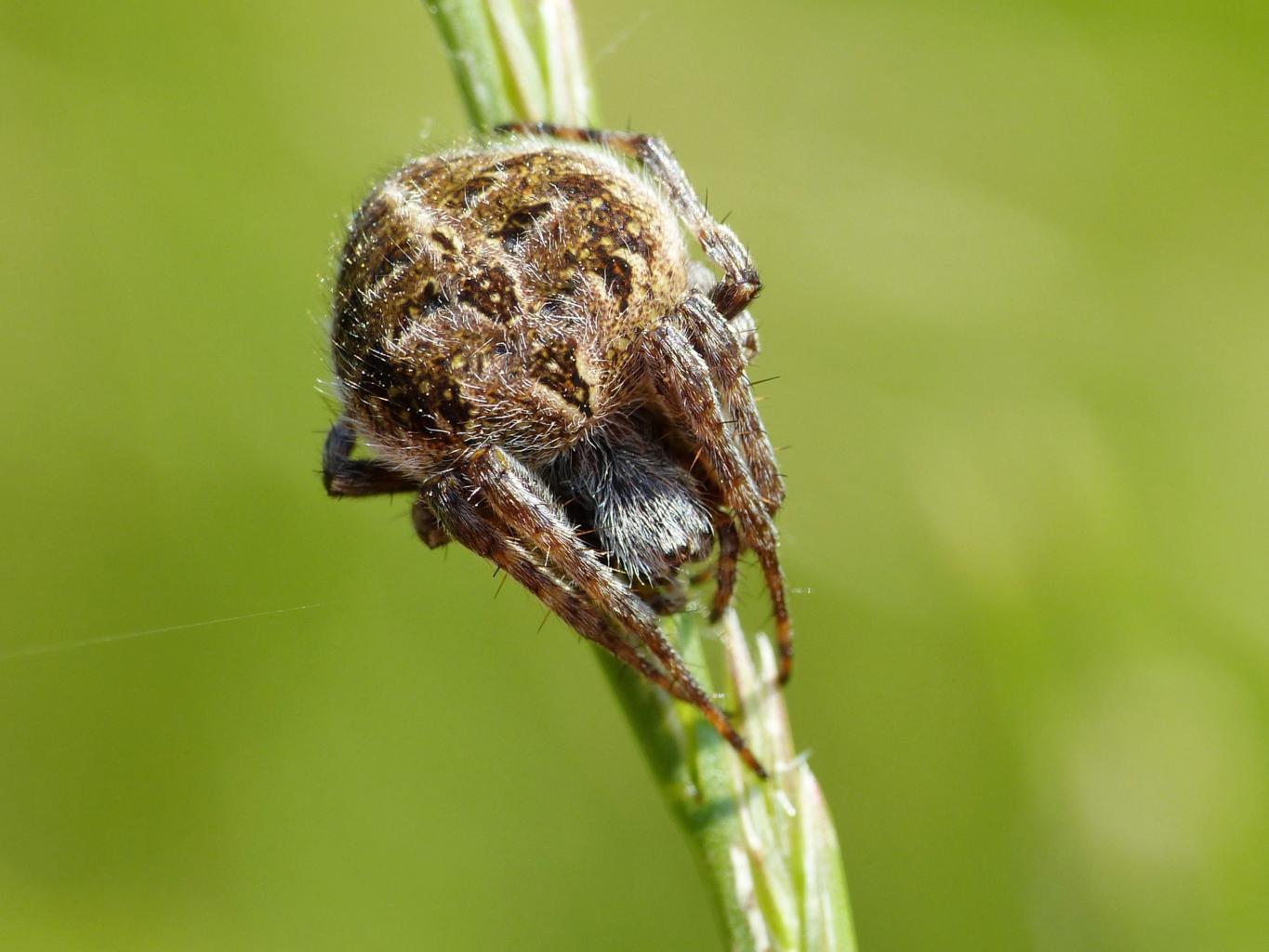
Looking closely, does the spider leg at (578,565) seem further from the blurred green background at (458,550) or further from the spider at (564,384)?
the blurred green background at (458,550)

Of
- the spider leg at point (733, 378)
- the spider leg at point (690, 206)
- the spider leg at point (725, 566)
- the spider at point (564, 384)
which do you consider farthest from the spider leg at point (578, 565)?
the spider leg at point (690, 206)

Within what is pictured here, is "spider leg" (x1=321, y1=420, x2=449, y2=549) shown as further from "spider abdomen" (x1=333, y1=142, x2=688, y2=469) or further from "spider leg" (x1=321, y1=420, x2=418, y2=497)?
"spider abdomen" (x1=333, y1=142, x2=688, y2=469)

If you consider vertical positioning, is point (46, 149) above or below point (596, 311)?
above

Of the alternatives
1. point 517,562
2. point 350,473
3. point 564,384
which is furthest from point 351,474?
point 564,384

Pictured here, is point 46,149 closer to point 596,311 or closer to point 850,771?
point 596,311

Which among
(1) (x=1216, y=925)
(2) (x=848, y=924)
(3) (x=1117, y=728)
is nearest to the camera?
(2) (x=848, y=924)

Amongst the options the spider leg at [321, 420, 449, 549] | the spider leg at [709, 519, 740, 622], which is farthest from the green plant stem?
the spider leg at [321, 420, 449, 549]

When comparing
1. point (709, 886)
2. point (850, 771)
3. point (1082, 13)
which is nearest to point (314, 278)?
point (850, 771)
